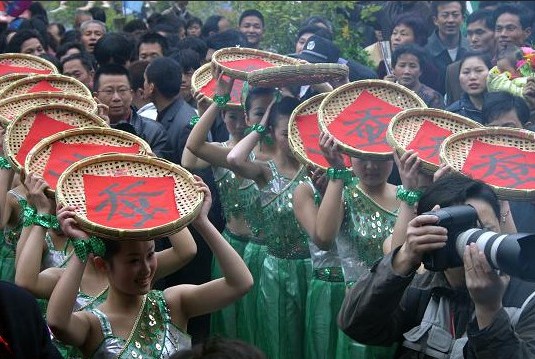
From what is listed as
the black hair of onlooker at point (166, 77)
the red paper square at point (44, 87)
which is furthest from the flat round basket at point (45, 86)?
the black hair of onlooker at point (166, 77)

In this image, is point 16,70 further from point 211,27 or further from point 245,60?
point 211,27

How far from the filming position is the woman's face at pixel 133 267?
356 cm

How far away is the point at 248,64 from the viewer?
5.69 metres

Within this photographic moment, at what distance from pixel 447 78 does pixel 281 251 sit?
2.90 m

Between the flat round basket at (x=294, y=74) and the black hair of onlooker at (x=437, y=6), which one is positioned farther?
the black hair of onlooker at (x=437, y=6)

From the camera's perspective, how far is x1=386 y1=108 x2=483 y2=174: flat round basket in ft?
13.3

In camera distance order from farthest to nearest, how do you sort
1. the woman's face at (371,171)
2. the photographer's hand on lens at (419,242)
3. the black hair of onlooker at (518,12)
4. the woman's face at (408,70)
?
the black hair of onlooker at (518,12) → the woman's face at (408,70) → the woman's face at (371,171) → the photographer's hand on lens at (419,242)

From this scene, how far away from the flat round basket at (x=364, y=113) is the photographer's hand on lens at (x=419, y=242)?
1.33m

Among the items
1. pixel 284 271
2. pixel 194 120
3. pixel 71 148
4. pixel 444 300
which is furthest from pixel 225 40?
pixel 444 300

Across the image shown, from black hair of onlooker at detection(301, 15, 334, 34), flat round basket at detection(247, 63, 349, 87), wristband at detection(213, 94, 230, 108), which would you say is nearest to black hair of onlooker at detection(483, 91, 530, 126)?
flat round basket at detection(247, 63, 349, 87)

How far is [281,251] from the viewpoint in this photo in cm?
570

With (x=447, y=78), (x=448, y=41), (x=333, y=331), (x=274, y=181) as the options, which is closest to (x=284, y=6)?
(x=448, y=41)

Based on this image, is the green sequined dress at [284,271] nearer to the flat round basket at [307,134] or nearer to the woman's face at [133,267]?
the flat round basket at [307,134]

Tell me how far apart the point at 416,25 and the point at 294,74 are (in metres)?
4.02
